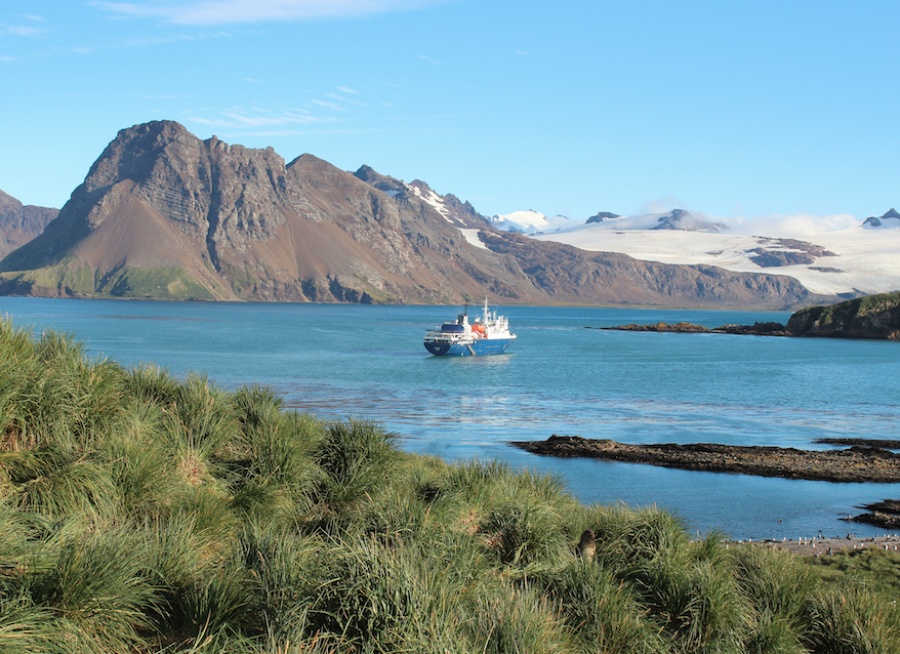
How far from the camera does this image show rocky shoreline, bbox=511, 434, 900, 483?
2583 centimetres

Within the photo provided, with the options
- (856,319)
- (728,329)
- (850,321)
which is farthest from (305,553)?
(728,329)

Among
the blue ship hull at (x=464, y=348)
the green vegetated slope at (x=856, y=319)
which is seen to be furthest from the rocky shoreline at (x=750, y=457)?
the green vegetated slope at (x=856, y=319)

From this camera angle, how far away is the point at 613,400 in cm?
4806

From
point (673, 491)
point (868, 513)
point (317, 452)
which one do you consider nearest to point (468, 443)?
point (673, 491)

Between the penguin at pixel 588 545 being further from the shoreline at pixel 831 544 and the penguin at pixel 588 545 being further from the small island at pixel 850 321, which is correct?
the small island at pixel 850 321

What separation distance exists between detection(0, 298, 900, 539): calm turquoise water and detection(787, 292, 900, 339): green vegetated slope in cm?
4605

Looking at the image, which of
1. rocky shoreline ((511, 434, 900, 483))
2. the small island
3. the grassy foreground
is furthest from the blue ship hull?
the small island

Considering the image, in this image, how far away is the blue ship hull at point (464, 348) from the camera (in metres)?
84.0

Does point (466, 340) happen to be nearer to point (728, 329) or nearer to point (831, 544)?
point (831, 544)

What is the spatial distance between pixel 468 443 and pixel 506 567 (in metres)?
23.7

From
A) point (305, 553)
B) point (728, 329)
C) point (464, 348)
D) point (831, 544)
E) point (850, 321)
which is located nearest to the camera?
point (305, 553)

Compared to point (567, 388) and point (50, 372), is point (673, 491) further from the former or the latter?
point (567, 388)

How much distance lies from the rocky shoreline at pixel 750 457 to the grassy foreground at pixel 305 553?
14998mm

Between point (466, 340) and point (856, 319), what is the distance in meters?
91.3
